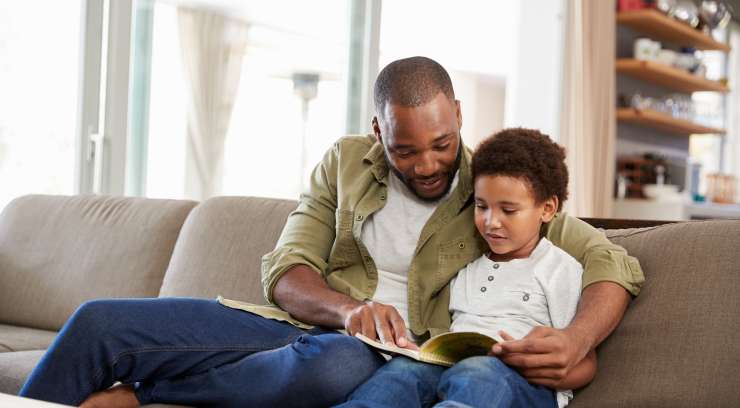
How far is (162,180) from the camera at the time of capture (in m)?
3.96

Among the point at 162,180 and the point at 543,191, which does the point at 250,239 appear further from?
the point at 162,180

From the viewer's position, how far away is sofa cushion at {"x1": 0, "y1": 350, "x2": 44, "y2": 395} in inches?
84.4

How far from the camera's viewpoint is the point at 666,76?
5961mm

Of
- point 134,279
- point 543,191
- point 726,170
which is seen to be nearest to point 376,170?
point 543,191

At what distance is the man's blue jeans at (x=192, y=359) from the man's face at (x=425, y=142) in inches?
14.8

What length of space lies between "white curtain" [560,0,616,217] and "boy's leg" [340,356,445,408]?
3803 millimetres

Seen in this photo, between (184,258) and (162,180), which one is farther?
(162,180)

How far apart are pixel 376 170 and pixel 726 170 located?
7346 mm

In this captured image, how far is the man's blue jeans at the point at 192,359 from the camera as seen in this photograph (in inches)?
64.8

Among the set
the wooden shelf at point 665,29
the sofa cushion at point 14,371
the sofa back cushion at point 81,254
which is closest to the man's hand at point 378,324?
the sofa cushion at point 14,371

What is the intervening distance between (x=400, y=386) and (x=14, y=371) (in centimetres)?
104

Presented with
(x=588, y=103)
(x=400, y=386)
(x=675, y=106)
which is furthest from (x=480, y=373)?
(x=675, y=106)

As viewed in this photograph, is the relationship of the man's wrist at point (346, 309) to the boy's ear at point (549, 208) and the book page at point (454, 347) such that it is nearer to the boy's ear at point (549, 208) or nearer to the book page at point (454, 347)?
the book page at point (454, 347)

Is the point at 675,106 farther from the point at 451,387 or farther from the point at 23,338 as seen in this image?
the point at 451,387
